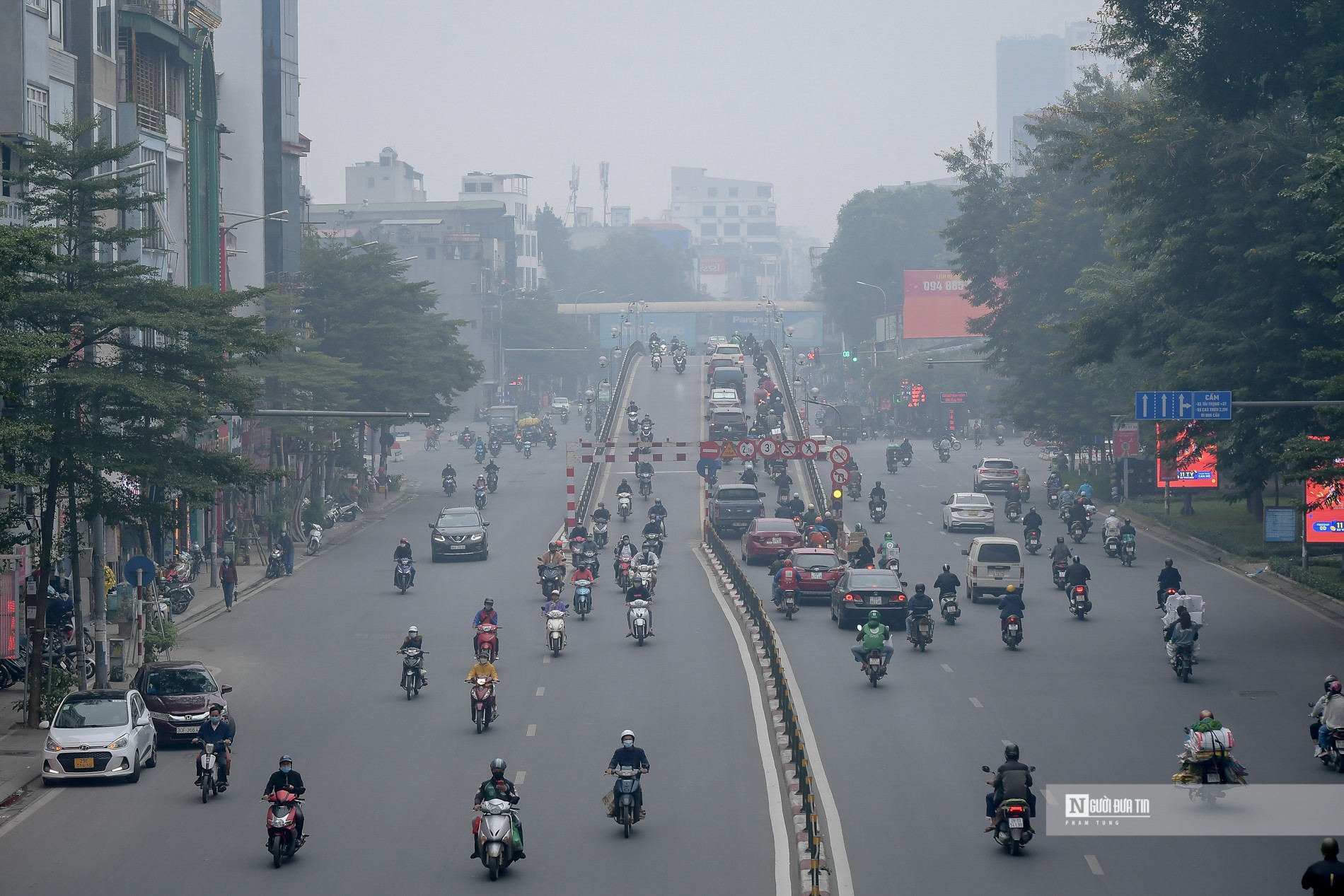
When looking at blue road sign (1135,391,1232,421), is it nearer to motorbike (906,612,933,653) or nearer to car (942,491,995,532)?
motorbike (906,612,933,653)

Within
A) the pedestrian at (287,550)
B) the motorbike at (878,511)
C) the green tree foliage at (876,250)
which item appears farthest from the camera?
the green tree foliage at (876,250)

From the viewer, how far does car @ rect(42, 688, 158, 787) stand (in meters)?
22.7

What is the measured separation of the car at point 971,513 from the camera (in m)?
56.4

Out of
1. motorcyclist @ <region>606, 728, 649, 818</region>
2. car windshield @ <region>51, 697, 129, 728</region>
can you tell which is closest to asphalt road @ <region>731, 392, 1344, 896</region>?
motorcyclist @ <region>606, 728, 649, 818</region>

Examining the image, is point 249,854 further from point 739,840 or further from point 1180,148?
point 1180,148

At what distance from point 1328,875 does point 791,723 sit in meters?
9.63

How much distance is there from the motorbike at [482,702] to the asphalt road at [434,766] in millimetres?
233

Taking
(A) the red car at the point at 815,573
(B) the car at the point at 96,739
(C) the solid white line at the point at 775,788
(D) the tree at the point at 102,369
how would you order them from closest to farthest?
(C) the solid white line at the point at 775,788 < (B) the car at the point at 96,739 < (D) the tree at the point at 102,369 < (A) the red car at the point at 815,573

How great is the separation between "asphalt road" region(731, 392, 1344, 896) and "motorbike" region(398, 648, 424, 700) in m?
Answer: 6.67

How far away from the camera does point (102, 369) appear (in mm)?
27906

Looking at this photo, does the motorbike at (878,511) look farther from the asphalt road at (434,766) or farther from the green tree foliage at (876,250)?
the green tree foliage at (876,250)

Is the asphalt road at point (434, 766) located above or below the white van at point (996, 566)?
below

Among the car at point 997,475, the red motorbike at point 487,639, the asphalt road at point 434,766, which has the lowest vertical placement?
the asphalt road at point 434,766

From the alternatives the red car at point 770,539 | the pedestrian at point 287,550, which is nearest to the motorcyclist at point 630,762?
the red car at point 770,539
